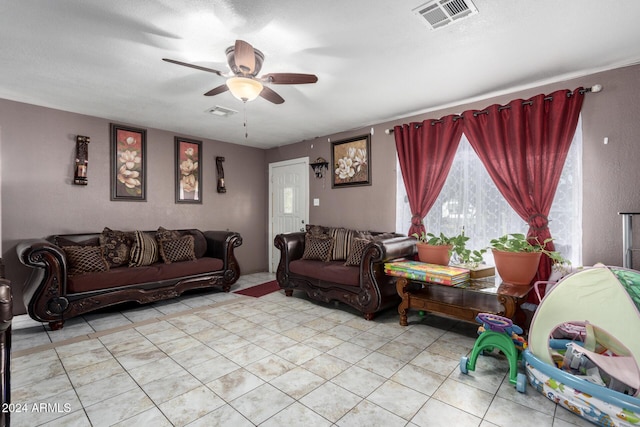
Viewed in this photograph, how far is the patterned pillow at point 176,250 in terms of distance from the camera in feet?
13.3

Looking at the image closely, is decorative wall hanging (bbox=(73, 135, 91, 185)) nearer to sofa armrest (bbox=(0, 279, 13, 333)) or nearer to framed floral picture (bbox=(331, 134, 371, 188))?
sofa armrest (bbox=(0, 279, 13, 333))

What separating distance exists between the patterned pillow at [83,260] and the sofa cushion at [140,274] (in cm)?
9

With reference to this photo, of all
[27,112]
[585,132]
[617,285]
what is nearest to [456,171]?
[585,132]

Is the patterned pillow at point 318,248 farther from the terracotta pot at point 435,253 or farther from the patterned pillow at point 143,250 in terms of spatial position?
the patterned pillow at point 143,250

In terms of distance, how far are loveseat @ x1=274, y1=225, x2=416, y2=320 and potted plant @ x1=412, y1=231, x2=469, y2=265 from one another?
207 mm

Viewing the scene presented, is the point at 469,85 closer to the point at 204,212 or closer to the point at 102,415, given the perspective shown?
the point at 102,415

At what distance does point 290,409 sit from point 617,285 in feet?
6.64

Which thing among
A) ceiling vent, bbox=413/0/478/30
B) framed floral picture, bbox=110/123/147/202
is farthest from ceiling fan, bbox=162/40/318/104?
framed floral picture, bbox=110/123/147/202

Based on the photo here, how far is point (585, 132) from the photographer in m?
2.68

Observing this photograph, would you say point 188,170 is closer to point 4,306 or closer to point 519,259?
point 4,306

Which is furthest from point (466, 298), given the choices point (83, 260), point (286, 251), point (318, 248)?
point (83, 260)

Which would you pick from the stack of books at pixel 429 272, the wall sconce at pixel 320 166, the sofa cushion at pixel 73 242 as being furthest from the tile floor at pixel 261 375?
the wall sconce at pixel 320 166

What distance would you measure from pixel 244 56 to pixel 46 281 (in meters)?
2.91

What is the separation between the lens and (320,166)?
16.2 feet
